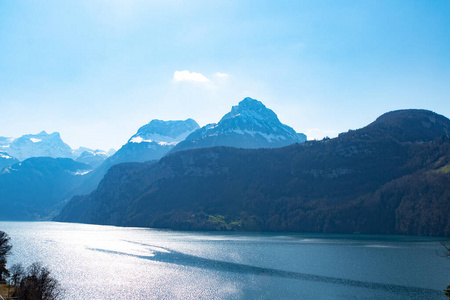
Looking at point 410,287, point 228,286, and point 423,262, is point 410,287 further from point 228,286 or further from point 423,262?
point 228,286

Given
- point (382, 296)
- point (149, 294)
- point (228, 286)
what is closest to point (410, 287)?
point (382, 296)

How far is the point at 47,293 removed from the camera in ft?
236

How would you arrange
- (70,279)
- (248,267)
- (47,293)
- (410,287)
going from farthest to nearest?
(248,267) → (70,279) → (410,287) → (47,293)

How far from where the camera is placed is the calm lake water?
96312 mm

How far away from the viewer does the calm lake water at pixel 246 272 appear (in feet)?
316

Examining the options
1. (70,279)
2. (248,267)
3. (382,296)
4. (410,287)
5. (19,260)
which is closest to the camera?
(382,296)

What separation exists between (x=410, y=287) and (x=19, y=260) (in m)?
130

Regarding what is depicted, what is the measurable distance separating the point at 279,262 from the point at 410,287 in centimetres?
4776

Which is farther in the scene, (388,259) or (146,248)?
(146,248)

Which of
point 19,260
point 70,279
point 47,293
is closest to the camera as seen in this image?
point 47,293

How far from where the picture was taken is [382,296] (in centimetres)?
9188

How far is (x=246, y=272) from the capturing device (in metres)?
121

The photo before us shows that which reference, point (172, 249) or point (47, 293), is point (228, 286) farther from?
point (172, 249)

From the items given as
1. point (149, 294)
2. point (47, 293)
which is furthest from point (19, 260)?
point (47, 293)
